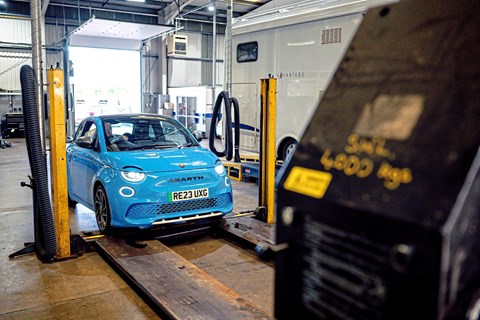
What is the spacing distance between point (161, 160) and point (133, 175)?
15.0 inches

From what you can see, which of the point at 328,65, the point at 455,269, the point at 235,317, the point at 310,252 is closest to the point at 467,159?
the point at 455,269

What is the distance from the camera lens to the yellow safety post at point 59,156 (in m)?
4.23

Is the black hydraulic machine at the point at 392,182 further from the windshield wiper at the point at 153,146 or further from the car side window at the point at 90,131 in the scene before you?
the car side window at the point at 90,131

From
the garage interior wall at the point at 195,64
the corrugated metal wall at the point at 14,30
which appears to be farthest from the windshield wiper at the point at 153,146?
the garage interior wall at the point at 195,64

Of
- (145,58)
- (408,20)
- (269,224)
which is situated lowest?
(269,224)

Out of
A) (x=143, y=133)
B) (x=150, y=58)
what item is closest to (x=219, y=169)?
(x=143, y=133)

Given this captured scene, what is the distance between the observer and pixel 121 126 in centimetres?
561

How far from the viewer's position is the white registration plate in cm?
482

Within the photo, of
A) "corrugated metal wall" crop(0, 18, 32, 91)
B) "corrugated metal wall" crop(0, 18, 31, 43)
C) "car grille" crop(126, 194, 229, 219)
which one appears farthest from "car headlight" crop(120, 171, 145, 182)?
"corrugated metal wall" crop(0, 18, 31, 43)

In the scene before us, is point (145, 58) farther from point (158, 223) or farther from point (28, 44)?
point (158, 223)

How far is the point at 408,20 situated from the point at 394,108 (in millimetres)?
278

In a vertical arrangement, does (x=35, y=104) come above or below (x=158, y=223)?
above

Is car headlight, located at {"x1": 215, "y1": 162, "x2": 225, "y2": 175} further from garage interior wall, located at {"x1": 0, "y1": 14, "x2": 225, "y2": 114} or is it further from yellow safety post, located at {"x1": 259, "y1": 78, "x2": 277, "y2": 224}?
garage interior wall, located at {"x1": 0, "y1": 14, "x2": 225, "y2": 114}

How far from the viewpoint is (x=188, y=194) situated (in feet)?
16.0
